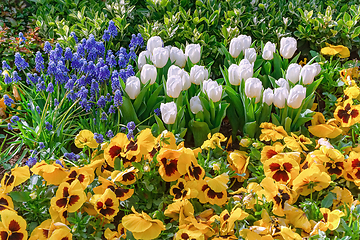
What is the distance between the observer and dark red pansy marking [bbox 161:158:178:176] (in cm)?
174

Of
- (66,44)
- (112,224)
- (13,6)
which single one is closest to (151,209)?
(112,224)

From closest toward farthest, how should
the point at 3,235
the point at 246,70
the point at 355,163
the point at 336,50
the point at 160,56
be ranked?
the point at 3,235 < the point at 355,163 < the point at 246,70 < the point at 160,56 < the point at 336,50

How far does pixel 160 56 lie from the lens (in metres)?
→ 2.36

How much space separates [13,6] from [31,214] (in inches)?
121

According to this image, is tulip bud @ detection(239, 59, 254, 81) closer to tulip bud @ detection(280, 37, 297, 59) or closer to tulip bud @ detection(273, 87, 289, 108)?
tulip bud @ detection(273, 87, 289, 108)

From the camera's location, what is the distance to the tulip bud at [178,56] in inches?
99.1

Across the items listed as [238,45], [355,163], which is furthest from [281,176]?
[238,45]

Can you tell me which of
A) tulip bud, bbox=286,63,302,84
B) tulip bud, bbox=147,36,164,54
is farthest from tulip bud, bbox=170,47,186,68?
tulip bud, bbox=286,63,302,84

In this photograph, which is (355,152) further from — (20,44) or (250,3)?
(20,44)

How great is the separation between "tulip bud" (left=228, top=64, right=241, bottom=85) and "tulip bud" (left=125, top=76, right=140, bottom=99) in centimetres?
61

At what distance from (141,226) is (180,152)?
41cm

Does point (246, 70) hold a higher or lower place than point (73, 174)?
higher

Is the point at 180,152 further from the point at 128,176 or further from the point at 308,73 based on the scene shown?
the point at 308,73

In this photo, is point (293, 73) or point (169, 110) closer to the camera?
point (169, 110)
